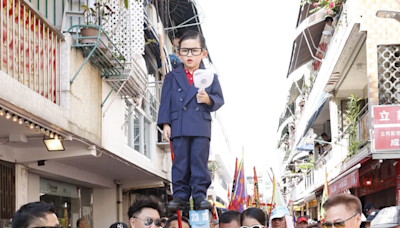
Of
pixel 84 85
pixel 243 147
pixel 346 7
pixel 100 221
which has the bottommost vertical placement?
pixel 100 221

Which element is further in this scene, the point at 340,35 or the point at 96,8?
the point at 340,35

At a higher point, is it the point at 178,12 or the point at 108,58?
the point at 178,12

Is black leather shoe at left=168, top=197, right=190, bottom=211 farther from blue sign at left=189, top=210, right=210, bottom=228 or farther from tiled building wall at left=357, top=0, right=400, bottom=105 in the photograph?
tiled building wall at left=357, top=0, right=400, bottom=105

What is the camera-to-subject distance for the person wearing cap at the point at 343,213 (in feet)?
18.0

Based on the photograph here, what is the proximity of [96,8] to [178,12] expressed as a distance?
39.0 feet

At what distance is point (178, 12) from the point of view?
80.8 ft

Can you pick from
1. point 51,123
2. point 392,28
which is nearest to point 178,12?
point 392,28

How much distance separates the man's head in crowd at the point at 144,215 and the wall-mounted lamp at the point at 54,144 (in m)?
4.64

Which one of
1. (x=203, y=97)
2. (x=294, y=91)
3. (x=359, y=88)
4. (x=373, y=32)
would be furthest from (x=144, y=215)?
(x=294, y=91)

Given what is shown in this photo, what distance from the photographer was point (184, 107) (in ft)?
23.0

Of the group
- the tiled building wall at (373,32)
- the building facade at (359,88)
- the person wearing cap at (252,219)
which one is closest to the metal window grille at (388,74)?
the building facade at (359,88)

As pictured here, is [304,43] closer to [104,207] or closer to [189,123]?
[104,207]

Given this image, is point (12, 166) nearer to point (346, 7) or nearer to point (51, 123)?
point (51, 123)

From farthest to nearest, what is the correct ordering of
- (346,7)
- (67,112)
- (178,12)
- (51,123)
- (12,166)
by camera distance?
(178,12)
(346,7)
(12,166)
(67,112)
(51,123)
